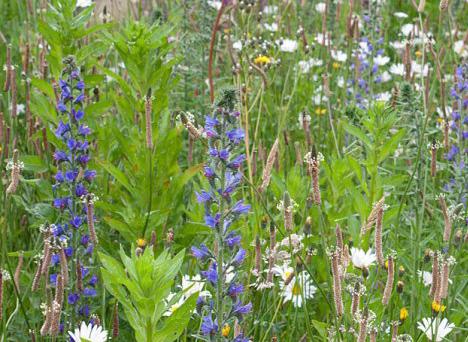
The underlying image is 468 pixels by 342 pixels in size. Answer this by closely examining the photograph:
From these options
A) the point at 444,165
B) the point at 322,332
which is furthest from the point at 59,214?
the point at 444,165

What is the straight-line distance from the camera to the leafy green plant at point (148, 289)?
5.55 feet

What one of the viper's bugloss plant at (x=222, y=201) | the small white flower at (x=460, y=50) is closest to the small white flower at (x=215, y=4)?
the small white flower at (x=460, y=50)

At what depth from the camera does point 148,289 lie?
1694mm

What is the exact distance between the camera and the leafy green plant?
5.55 ft

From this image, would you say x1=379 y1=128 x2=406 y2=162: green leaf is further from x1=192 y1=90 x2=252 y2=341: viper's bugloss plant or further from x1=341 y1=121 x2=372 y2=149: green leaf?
x1=192 y1=90 x2=252 y2=341: viper's bugloss plant

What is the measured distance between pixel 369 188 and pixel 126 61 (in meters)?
0.97

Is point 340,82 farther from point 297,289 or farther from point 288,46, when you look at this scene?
point 297,289

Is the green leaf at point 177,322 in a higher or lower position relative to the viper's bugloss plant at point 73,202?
lower

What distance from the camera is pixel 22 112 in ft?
14.0

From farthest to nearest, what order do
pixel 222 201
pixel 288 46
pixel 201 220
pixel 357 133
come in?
1. pixel 288 46
2. pixel 201 220
3. pixel 357 133
4. pixel 222 201

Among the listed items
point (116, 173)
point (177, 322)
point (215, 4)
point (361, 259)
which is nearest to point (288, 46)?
point (215, 4)

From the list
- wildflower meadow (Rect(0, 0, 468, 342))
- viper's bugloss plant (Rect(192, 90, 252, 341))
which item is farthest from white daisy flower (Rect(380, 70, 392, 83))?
viper's bugloss plant (Rect(192, 90, 252, 341))

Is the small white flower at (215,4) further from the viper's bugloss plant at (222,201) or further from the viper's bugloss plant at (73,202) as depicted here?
the viper's bugloss plant at (222,201)

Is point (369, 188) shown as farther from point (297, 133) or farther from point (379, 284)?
point (297, 133)
